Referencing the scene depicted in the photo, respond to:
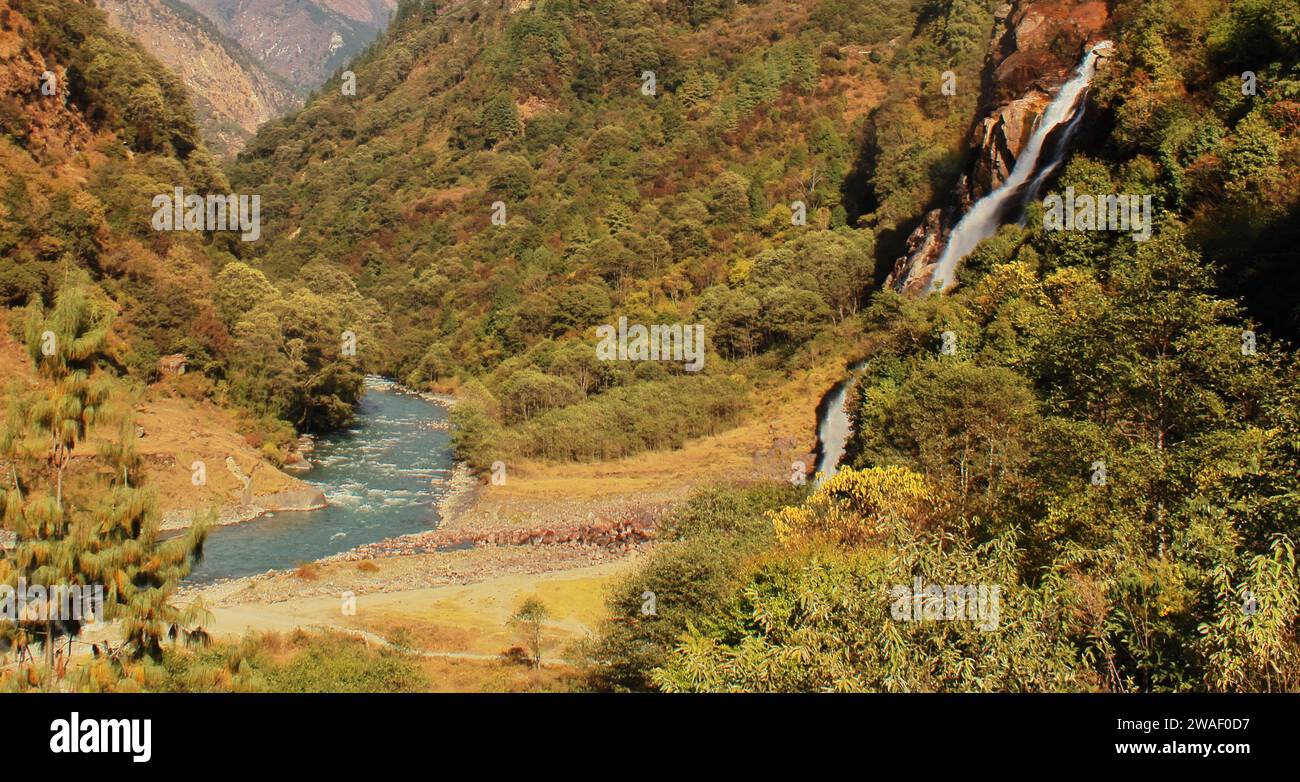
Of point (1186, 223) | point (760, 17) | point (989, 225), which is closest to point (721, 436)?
point (989, 225)

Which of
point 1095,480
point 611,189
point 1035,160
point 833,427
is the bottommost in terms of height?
point 1095,480

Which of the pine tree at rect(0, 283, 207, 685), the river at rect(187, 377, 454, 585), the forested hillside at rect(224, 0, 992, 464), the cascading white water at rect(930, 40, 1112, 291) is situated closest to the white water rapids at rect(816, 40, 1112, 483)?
the cascading white water at rect(930, 40, 1112, 291)

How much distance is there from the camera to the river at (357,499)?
150ft

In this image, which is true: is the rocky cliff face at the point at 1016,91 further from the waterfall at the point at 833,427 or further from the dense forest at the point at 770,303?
the waterfall at the point at 833,427

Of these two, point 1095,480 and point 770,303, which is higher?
point 770,303

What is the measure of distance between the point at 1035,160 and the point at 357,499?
1739 inches

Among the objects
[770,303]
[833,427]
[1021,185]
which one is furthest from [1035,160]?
[770,303]

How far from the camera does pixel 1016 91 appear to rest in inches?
2173

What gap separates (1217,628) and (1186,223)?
102 ft

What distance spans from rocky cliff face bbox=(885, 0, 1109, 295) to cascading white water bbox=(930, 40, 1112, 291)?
601mm

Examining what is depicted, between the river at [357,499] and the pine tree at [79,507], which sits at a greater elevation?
the pine tree at [79,507]

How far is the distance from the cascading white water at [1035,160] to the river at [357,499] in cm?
3516

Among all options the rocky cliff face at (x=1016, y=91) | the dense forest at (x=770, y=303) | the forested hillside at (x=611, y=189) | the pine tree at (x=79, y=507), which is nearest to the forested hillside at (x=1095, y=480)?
the dense forest at (x=770, y=303)

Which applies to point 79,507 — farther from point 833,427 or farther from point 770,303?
point 770,303
